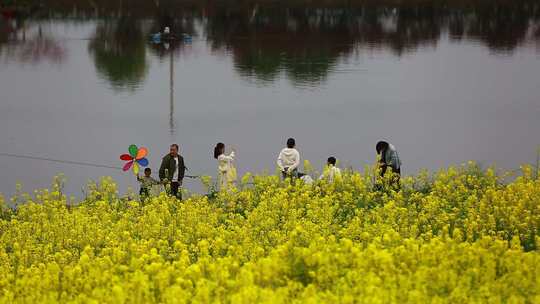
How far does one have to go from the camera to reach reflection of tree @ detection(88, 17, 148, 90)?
114ft

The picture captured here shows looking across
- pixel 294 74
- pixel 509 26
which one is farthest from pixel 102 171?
pixel 509 26

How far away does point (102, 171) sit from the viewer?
1930cm

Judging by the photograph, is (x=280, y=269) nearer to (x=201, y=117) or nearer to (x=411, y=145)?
(x=411, y=145)

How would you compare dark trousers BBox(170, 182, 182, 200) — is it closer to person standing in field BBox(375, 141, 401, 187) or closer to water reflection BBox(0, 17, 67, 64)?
person standing in field BBox(375, 141, 401, 187)

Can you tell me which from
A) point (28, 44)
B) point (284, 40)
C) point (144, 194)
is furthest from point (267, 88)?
point (144, 194)

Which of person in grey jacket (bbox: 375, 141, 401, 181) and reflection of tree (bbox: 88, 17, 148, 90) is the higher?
person in grey jacket (bbox: 375, 141, 401, 181)

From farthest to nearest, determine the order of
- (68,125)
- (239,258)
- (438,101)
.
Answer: (438,101) → (68,125) → (239,258)

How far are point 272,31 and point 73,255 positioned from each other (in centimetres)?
3816

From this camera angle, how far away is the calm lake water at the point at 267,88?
21.8m

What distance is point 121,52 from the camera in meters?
41.5

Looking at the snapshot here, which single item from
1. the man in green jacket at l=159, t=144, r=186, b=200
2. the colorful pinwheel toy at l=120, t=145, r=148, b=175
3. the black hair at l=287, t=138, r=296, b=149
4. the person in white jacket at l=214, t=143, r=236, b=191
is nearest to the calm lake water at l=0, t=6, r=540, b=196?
the colorful pinwheel toy at l=120, t=145, r=148, b=175

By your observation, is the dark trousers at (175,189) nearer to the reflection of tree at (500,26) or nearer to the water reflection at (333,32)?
the water reflection at (333,32)

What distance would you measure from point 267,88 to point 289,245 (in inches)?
894

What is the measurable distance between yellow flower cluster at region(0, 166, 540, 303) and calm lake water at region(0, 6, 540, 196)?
4.44 m
